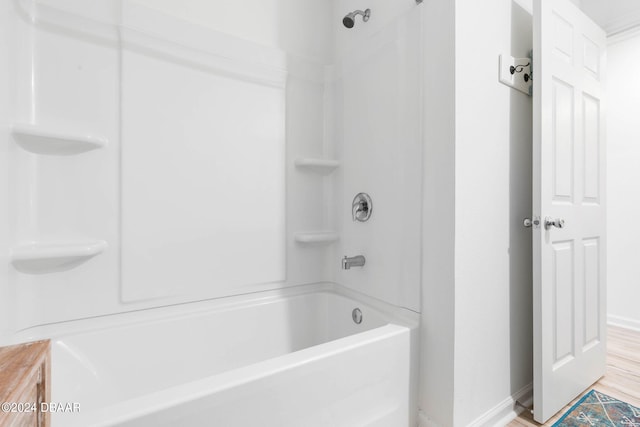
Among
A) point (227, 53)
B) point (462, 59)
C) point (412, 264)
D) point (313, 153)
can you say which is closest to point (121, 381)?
point (412, 264)

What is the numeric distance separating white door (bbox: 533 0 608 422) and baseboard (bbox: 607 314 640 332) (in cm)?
110

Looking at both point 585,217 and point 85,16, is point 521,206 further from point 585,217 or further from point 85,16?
point 85,16

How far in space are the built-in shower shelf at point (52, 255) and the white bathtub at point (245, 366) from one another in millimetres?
258

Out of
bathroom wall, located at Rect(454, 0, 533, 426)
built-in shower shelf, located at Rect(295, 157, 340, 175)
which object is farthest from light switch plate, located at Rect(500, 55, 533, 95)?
built-in shower shelf, located at Rect(295, 157, 340, 175)

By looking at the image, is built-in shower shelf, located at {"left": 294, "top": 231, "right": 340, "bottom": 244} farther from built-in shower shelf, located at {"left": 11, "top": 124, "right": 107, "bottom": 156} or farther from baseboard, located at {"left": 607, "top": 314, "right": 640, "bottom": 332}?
baseboard, located at {"left": 607, "top": 314, "right": 640, "bottom": 332}

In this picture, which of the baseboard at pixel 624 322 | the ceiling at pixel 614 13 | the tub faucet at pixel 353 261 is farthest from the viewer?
the baseboard at pixel 624 322

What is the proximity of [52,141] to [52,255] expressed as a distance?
43 cm

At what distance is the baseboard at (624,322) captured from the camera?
2.39 m

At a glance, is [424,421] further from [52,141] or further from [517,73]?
[52,141]

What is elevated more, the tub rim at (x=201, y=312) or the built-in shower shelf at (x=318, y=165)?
the built-in shower shelf at (x=318, y=165)

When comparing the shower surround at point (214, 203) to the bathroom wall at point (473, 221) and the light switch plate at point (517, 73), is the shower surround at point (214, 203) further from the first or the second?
the light switch plate at point (517, 73)

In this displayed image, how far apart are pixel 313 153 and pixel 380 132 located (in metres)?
0.46

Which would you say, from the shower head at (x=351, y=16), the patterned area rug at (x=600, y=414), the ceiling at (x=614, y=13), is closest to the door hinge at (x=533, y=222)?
the patterned area rug at (x=600, y=414)

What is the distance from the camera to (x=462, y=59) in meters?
1.23
